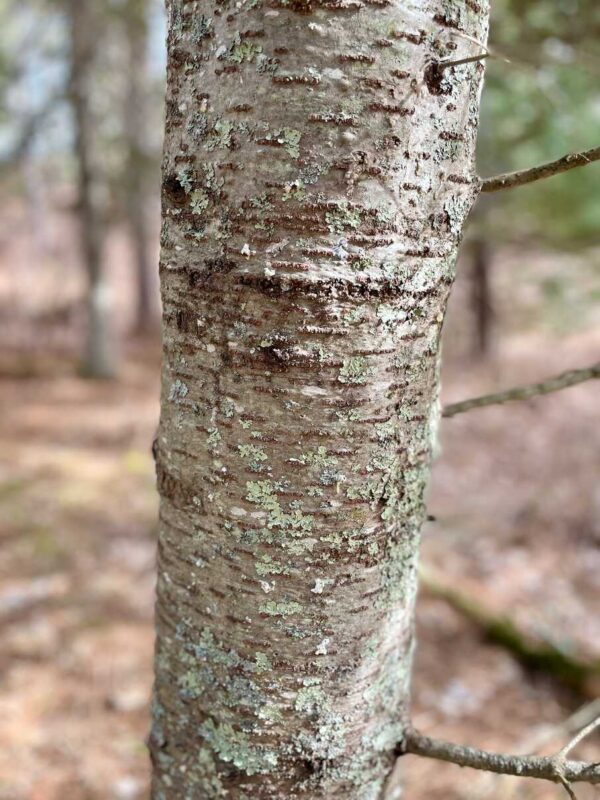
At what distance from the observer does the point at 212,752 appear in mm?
969

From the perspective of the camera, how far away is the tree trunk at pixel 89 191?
320 inches

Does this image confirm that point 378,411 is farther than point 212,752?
No

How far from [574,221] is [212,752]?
18.9 ft

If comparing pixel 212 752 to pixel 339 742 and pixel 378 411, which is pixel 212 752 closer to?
pixel 339 742

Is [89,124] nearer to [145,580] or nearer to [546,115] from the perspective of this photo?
[546,115]

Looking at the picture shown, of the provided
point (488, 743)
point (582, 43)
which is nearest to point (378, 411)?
point (488, 743)

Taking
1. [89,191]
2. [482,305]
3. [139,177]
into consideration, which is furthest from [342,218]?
[482,305]

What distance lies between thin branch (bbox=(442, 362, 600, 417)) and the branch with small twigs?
52 centimetres

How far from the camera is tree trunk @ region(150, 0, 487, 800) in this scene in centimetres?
75

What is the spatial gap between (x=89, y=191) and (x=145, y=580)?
639 cm

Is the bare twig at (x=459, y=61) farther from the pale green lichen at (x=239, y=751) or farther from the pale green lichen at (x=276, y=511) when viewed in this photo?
the pale green lichen at (x=239, y=751)

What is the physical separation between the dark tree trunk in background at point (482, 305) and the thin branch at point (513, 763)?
9.44 m

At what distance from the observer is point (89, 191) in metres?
8.62

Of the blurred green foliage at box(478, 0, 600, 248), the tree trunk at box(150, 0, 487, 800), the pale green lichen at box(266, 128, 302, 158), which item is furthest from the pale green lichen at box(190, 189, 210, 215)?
the blurred green foliage at box(478, 0, 600, 248)
